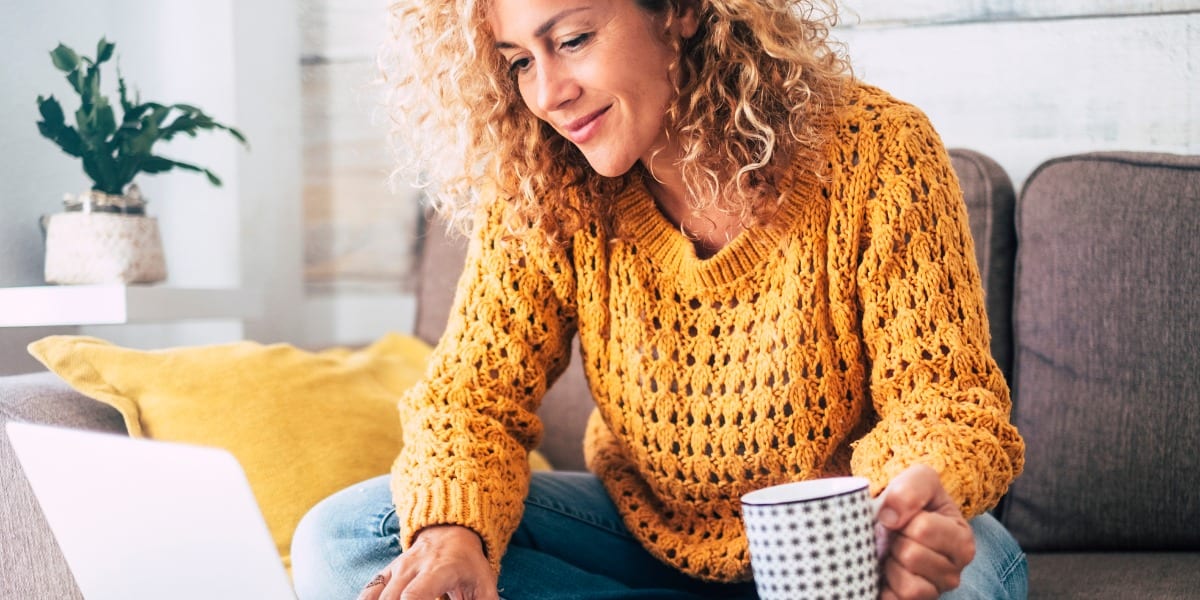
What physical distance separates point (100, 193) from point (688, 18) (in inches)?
33.8

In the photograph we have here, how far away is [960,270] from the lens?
36.4 inches

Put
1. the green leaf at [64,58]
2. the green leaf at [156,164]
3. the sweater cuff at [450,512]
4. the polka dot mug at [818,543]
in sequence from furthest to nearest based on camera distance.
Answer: the green leaf at [156,164] < the green leaf at [64,58] < the sweater cuff at [450,512] < the polka dot mug at [818,543]

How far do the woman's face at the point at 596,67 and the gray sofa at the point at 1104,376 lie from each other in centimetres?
61

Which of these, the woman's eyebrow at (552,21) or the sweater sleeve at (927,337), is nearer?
the sweater sleeve at (927,337)

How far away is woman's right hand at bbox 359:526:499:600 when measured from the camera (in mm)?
816

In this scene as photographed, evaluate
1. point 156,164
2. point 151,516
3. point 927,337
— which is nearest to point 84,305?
point 156,164

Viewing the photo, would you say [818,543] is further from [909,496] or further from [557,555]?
[557,555]

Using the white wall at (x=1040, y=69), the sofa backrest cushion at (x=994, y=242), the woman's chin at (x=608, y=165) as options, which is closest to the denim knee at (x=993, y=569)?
the sofa backrest cushion at (x=994, y=242)

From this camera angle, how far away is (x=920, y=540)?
68 cm

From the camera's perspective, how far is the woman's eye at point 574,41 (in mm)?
988

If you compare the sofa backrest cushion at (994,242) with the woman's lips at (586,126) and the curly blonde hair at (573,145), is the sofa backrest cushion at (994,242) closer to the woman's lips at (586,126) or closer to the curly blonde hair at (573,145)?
the curly blonde hair at (573,145)

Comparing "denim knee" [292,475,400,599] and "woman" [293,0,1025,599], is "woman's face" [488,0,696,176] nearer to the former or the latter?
"woman" [293,0,1025,599]

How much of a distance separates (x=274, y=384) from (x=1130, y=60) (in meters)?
1.28

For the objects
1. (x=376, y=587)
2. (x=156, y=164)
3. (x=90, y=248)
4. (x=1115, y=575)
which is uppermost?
(x=156, y=164)
